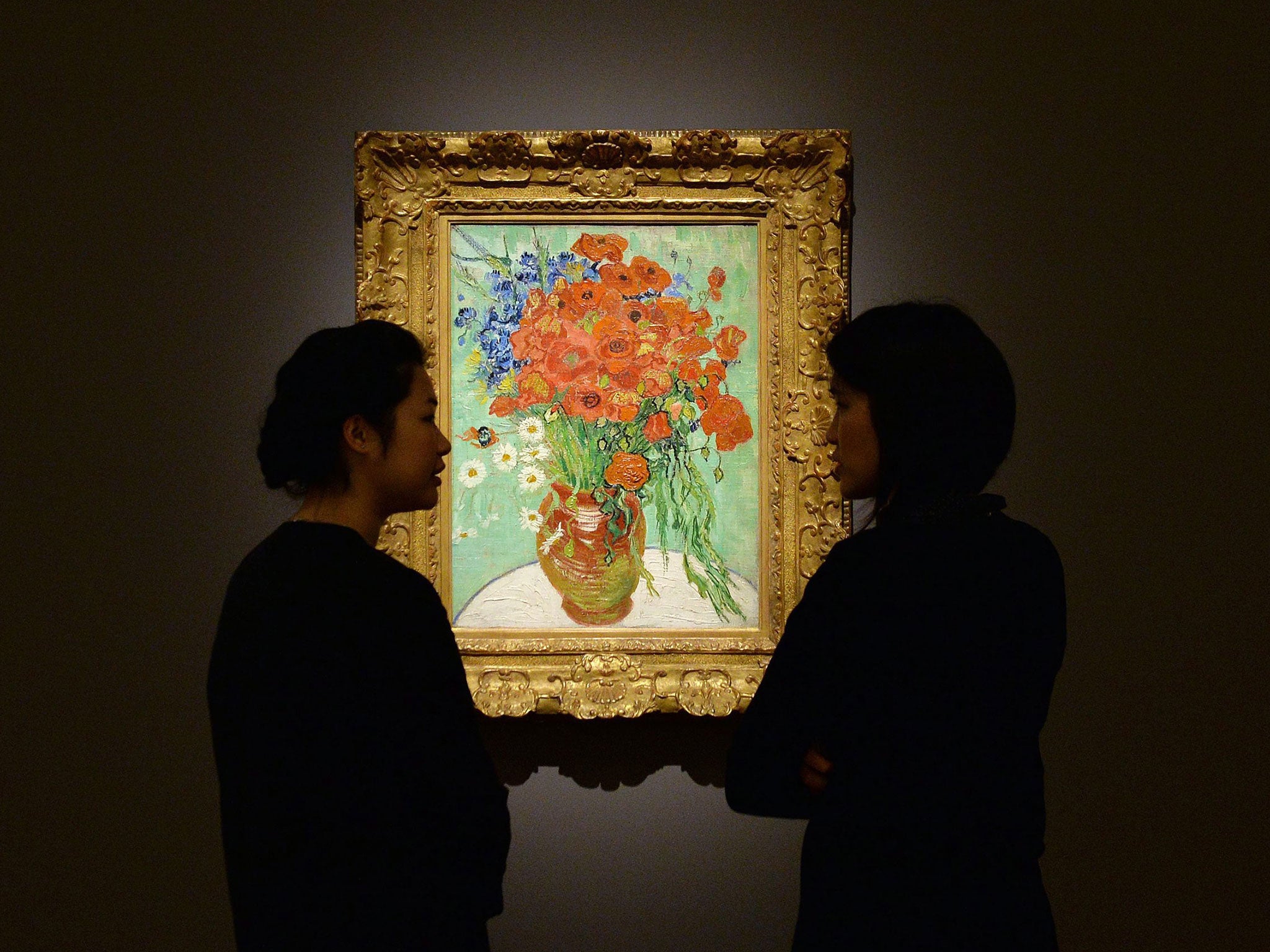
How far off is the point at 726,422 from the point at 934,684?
2.76 feet

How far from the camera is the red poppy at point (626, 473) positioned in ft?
6.07

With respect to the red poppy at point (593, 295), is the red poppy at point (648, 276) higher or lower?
higher

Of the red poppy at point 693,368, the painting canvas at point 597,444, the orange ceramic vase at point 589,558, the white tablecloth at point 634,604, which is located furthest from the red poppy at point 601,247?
the white tablecloth at point 634,604

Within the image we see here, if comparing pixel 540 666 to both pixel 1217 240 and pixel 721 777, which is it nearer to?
pixel 721 777

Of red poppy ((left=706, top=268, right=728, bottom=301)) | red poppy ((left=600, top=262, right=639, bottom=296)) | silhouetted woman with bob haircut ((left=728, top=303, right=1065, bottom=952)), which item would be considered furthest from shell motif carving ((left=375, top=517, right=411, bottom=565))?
silhouetted woman with bob haircut ((left=728, top=303, right=1065, bottom=952))

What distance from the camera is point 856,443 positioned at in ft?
4.16

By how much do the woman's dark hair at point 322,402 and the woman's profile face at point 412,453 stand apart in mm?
24

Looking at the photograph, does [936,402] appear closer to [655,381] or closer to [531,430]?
[655,381]

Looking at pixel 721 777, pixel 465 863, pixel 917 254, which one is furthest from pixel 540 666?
pixel 917 254

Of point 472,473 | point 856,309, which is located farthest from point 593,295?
point 856,309

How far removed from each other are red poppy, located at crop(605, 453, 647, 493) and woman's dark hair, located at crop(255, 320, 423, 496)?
644 mm

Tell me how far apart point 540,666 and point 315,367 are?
32.4 inches

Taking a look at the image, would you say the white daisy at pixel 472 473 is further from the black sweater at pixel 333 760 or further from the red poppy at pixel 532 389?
the black sweater at pixel 333 760

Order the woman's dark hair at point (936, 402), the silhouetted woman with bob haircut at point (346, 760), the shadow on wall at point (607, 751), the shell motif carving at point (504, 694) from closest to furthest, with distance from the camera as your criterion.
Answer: the silhouetted woman with bob haircut at point (346, 760), the woman's dark hair at point (936, 402), the shell motif carving at point (504, 694), the shadow on wall at point (607, 751)
